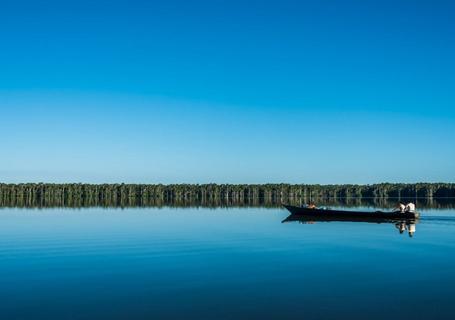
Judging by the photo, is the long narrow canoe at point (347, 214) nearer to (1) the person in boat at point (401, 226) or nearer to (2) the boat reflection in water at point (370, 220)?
(2) the boat reflection in water at point (370, 220)

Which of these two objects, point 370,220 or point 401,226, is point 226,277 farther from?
point 370,220

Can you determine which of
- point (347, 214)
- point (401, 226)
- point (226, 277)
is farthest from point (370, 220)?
point (226, 277)

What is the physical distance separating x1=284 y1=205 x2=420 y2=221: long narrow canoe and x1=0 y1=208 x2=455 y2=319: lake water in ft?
40.3

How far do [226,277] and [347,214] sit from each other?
37.3 meters

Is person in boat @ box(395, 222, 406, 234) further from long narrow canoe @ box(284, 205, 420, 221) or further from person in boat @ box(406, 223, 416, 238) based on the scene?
long narrow canoe @ box(284, 205, 420, 221)

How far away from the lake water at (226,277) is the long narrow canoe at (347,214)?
12273 millimetres

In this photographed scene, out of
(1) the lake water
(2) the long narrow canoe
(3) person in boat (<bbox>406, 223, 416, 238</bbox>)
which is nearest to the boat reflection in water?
(3) person in boat (<bbox>406, 223, 416, 238</bbox>)

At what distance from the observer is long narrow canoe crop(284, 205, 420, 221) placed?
5356cm

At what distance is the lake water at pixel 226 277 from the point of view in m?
16.9

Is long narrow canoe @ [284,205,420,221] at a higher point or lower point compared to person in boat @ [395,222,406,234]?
higher

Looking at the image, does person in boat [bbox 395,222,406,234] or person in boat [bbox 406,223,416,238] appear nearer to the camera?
person in boat [bbox 406,223,416,238]

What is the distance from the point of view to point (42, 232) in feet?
147

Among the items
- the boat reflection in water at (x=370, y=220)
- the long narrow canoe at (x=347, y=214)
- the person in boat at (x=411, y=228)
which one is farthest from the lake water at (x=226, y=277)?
the long narrow canoe at (x=347, y=214)

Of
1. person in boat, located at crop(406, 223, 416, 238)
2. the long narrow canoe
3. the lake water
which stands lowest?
the lake water
